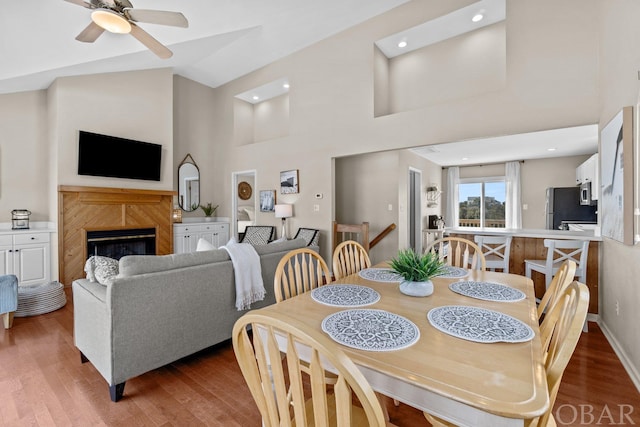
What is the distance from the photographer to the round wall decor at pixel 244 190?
718 centimetres

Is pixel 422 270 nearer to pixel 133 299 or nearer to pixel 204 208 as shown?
pixel 133 299

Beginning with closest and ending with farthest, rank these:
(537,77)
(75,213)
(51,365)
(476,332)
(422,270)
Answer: (476,332) → (422,270) → (51,365) → (537,77) → (75,213)

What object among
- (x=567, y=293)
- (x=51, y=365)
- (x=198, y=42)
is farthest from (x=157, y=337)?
(x=198, y=42)

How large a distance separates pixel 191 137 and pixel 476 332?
662 cm

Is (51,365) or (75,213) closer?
(51,365)

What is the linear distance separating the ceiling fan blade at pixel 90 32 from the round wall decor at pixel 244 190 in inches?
165

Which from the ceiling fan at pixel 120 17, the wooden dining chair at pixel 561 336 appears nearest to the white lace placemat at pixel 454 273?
the wooden dining chair at pixel 561 336

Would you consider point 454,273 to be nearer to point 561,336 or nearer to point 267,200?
point 561,336

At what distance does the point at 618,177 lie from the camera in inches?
90.3

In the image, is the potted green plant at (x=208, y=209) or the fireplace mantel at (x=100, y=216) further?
the potted green plant at (x=208, y=209)

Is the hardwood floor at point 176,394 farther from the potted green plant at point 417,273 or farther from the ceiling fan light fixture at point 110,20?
the ceiling fan light fixture at point 110,20

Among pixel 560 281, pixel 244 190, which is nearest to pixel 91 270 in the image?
pixel 560 281

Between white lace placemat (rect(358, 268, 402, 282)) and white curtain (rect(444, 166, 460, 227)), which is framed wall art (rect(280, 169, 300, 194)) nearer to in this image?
white lace placemat (rect(358, 268, 402, 282))

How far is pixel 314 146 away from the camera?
5.07 metres
